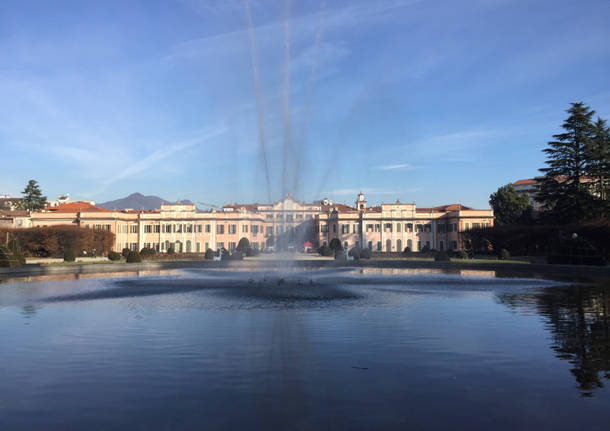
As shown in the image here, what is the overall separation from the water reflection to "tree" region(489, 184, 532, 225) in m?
62.1

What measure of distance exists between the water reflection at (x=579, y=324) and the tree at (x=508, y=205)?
6206 cm

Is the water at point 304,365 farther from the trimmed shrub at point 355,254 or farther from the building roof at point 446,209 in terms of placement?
the building roof at point 446,209

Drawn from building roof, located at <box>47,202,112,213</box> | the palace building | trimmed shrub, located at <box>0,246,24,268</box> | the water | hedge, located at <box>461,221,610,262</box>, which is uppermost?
building roof, located at <box>47,202,112,213</box>

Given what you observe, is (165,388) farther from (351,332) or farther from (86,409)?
(351,332)

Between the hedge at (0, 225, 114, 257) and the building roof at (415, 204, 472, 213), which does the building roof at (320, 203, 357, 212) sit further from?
the hedge at (0, 225, 114, 257)

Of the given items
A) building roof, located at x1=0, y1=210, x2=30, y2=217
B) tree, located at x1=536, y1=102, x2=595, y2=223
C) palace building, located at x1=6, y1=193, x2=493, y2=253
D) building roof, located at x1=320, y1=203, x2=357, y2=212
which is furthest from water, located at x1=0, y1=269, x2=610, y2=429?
building roof, located at x1=320, y1=203, x2=357, y2=212

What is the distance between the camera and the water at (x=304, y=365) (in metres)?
5.39

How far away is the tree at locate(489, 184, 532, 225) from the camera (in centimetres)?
7869

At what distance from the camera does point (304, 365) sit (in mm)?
7492

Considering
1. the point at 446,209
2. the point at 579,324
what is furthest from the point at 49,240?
the point at 446,209

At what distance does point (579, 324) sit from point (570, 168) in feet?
142

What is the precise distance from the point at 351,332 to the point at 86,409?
5.68m

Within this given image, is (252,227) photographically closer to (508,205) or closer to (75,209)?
(75,209)

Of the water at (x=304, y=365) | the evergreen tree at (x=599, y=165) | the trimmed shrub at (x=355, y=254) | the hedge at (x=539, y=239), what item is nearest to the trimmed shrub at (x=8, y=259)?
the water at (x=304, y=365)
